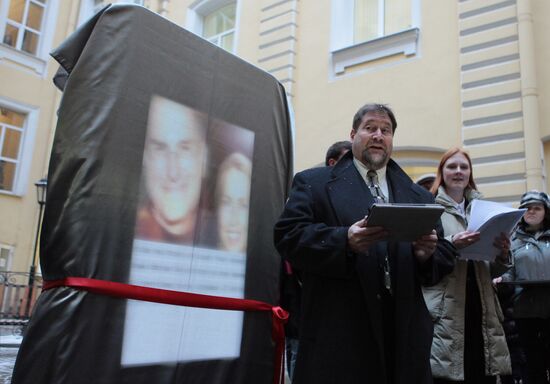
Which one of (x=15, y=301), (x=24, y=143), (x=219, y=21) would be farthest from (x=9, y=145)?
(x=219, y=21)

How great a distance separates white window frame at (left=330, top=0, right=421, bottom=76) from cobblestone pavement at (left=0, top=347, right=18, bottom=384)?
19.9 ft

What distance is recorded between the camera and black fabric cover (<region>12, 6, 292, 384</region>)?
1918 millimetres

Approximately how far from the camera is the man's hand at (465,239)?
2615 millimetres

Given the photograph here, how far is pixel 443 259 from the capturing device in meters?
2.18

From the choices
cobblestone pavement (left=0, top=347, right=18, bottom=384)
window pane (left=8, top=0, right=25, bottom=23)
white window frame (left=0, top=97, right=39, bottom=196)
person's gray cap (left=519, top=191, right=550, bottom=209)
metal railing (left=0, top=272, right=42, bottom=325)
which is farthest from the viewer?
window pane (left=8, top=0, right=25, bottom=23)

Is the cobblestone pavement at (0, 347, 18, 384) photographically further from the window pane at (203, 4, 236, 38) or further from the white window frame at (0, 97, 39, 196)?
the window pane at (203, 4, 236, 38)

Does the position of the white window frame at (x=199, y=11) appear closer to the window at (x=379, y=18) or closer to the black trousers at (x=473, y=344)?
the window at (x=379, y=18)

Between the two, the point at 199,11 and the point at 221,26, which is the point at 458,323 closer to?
the point at 221,26

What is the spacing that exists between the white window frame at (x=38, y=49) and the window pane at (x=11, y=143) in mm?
1644

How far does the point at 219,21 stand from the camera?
1109cm

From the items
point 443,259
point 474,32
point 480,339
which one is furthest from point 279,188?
point 474,32

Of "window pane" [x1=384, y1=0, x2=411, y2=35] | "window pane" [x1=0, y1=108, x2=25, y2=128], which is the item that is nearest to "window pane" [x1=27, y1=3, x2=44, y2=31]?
"window pane" [x1=0, y1=108, x2=25, y2=128]

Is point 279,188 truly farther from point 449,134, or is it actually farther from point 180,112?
point 449,134

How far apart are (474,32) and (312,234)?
6.27 meters
